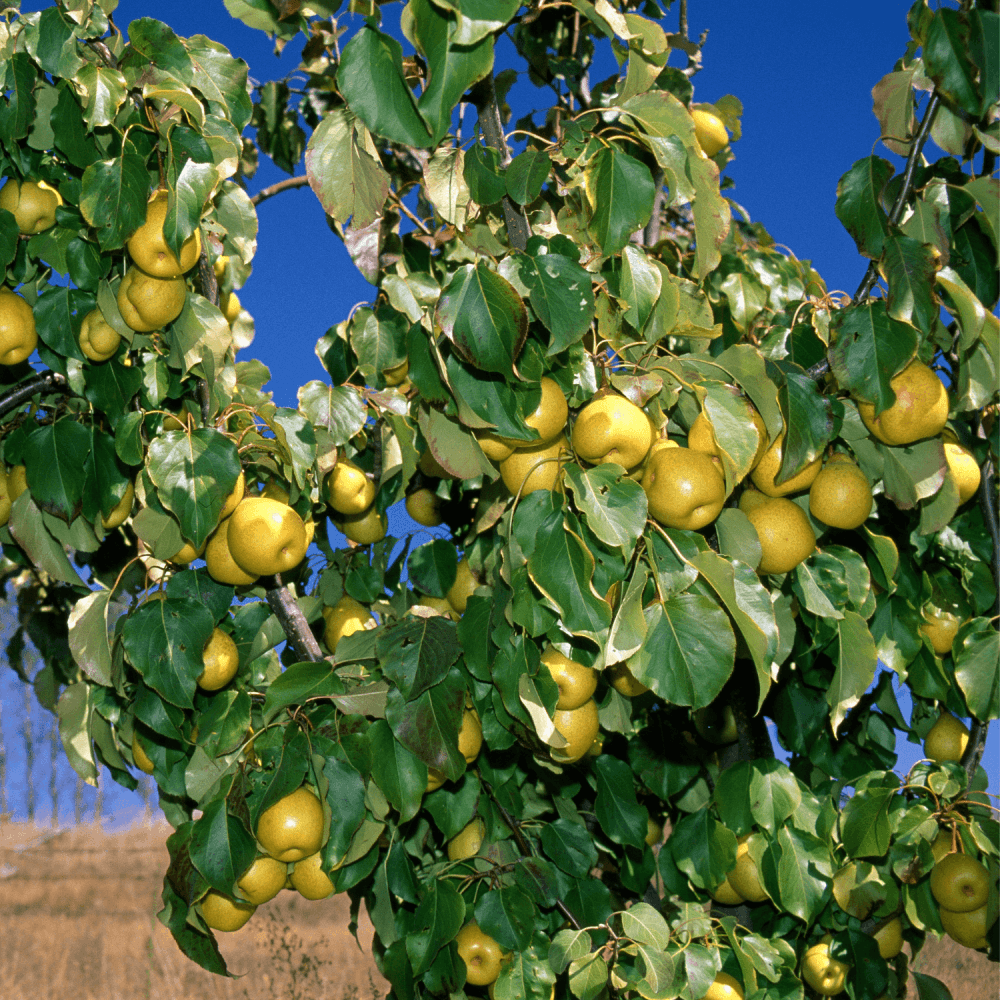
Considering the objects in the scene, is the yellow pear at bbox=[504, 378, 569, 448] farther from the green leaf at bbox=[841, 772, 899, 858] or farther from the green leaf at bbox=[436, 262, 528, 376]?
the green leaf at bbox=[841, 772, 899, 858]

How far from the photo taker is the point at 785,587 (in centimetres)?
158

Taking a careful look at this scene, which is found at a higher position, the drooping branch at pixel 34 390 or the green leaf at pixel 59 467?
the drooping branch at pixel 34 390

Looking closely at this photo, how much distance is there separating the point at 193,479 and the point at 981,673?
136 centimetres

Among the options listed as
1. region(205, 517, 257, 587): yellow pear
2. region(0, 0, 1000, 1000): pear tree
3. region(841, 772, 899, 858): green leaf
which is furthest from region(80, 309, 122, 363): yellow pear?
region(841, 772, 899, 858): green leaf

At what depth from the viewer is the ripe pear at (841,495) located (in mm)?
1365

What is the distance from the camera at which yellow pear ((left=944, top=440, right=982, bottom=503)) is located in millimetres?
1510

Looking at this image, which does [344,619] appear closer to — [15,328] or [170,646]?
[170,646]

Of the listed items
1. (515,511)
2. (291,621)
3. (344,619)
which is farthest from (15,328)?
(515,511)

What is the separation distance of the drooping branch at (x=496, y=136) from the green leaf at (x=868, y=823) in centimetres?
115

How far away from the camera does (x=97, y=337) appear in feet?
5.12

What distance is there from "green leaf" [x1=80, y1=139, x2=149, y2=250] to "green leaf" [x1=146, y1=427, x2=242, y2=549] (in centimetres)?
33

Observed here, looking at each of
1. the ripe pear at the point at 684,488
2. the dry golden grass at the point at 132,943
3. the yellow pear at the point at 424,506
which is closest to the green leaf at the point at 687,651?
the ripe pear at the point at 684,488

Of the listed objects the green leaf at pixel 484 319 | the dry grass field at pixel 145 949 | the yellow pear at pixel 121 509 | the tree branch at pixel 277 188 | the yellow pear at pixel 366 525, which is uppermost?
the tree branch at pixel 277 188

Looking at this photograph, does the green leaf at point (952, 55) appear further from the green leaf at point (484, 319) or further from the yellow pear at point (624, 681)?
the yellow pear at point (624, 681)
